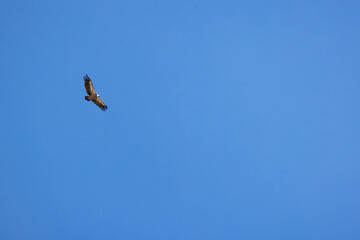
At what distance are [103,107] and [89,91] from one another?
A: 234 centimetres

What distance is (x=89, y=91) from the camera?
19578 millimetres

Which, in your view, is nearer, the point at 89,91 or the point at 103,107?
the point at 89,91

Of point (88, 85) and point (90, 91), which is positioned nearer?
point (88, 85)

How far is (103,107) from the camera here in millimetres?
21703
